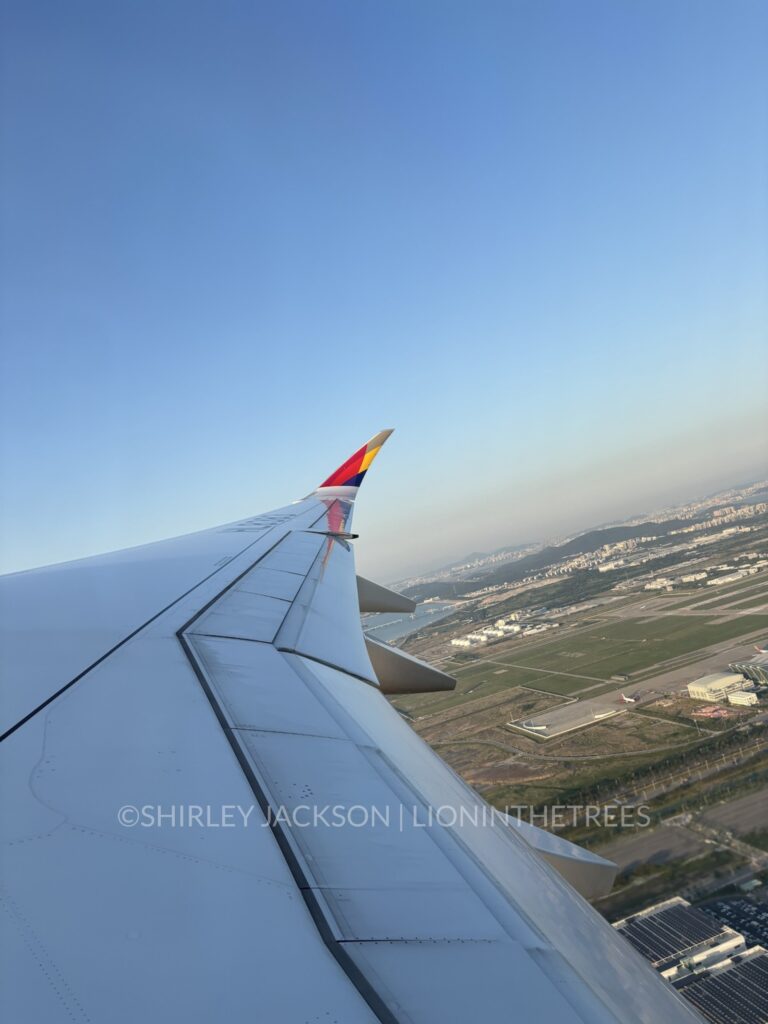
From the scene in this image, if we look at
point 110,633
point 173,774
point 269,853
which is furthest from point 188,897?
point 110,633

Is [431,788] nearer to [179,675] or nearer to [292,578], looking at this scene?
[179,675]

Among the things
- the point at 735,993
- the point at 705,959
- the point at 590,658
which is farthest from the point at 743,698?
the point at 735,993

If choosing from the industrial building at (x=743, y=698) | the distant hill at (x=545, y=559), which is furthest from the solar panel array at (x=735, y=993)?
the distant hill at (x=545, y=559)

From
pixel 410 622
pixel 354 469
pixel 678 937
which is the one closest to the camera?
pixel 354 469

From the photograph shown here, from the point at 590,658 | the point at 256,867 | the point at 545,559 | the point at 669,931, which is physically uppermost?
the point at 256,867

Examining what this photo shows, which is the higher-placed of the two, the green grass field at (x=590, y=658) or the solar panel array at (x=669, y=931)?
the solar panel array at (x=669, y=931)

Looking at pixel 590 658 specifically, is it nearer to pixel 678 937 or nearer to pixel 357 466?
pixel 678 937

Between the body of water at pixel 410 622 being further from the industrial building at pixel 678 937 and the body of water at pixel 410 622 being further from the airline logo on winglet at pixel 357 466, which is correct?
the airline logo on winglet at pixel 357 466
